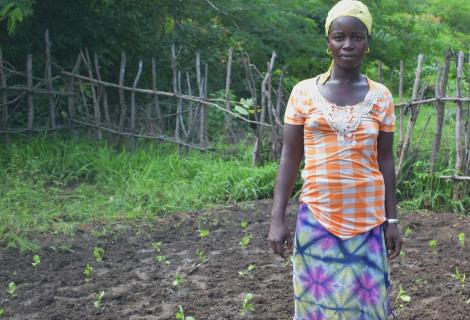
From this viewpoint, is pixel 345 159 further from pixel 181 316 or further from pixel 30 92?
pixel 30 92

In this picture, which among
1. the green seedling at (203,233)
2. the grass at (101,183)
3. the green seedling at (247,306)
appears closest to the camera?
the green seedling at (247,306)

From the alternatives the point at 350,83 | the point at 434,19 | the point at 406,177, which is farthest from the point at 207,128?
the point at 434,19

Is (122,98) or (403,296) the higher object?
(122,98)

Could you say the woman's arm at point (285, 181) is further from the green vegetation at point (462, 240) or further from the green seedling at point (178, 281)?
the green vegetation at point (462, 240)

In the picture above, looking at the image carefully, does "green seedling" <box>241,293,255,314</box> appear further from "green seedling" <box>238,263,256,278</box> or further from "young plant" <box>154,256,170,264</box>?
"young plant" <box>154,256,170,264</box>

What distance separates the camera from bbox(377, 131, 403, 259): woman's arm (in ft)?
8.05

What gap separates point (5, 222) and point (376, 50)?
21.9ft

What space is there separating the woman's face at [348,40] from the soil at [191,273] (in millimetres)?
1776

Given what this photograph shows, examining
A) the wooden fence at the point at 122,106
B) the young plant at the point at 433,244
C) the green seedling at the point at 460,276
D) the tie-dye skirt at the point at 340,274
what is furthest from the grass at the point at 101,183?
the tie-dye skirt at the point at 340,274

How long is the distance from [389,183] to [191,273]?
2.24 m

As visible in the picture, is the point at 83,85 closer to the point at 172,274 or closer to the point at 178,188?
the point at 178,188

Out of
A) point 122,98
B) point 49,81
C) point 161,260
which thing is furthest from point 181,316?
point 49,81

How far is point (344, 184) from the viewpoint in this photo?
237 cm

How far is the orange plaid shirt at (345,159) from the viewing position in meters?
2.35
